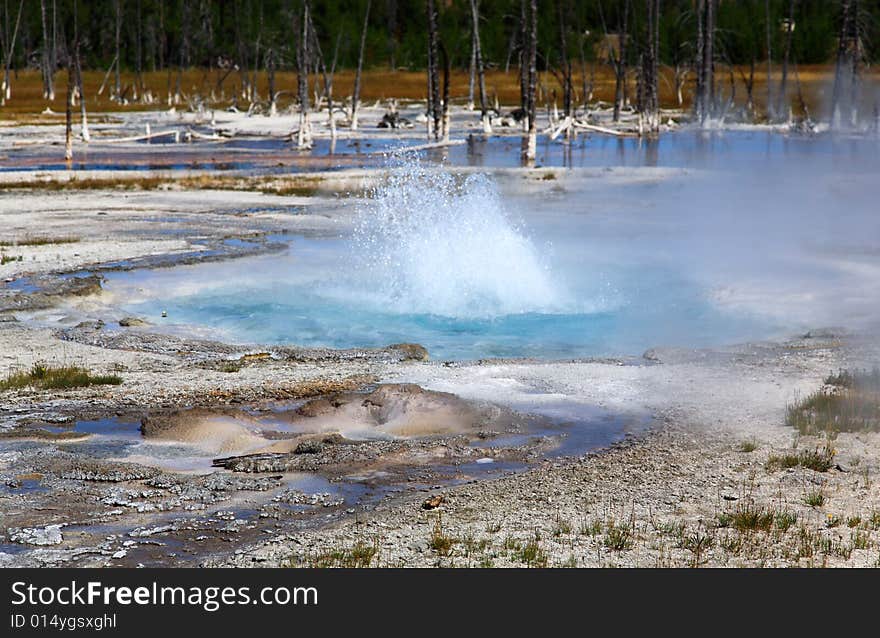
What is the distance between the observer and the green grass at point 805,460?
32.0ft

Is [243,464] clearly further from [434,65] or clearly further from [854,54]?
[854,54]

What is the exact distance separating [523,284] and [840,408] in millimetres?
7684

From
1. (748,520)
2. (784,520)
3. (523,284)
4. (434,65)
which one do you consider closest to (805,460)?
(784,520)

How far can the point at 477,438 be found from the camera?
1077 centimetres

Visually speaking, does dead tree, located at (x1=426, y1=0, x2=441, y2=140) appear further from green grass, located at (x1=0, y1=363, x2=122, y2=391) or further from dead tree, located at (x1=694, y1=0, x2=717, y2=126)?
green grass, located at (x1=0, y1=363, x2=122, y2=391)

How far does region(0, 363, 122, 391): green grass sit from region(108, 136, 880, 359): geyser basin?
317 centimetres

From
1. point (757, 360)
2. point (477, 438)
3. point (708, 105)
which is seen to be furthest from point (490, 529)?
point (708, 105)

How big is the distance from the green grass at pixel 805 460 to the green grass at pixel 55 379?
6.45 metres

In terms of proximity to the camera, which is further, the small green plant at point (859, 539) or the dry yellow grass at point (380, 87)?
the dry yellow grass at point (380, 87)

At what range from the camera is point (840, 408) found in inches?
446

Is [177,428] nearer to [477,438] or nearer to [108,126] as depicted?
[477,438]

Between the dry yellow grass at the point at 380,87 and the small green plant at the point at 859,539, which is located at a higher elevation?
the dry yellow grass at the point at 380,87

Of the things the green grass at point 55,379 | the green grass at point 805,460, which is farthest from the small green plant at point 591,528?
the green grass at point 55,379

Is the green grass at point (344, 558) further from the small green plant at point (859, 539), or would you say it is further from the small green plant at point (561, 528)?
the small green plant at point (859, 539)
